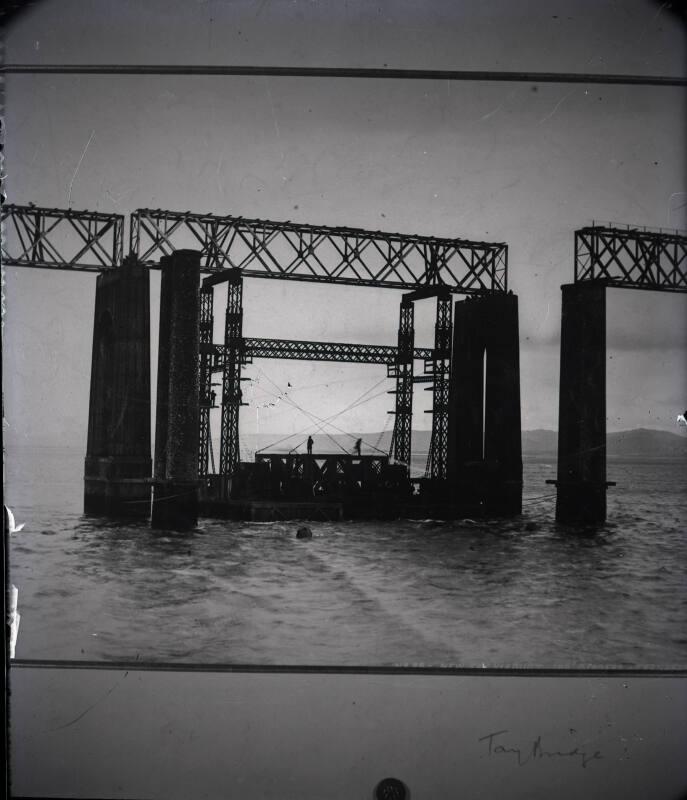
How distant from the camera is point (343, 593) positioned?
165 inches

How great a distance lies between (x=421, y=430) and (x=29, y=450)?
2.28 metres

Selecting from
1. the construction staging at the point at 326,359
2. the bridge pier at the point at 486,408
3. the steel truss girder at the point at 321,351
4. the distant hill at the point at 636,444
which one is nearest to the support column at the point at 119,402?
the construction staging at the point at 326,359

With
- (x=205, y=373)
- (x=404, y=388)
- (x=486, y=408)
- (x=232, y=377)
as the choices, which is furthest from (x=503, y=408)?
(x=205, y=373)

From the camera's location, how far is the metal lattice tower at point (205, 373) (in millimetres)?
4754

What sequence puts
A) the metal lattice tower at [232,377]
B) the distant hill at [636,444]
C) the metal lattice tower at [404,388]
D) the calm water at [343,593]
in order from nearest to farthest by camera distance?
the calm water at [343,593], the distant hill at [636,444], the metal lattice tower at [404,388], the metal lattice tower at [232,377]

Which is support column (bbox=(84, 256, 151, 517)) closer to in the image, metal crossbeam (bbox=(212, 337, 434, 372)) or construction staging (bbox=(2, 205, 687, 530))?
construction staging (bbox=(2, 205, 687, 530))

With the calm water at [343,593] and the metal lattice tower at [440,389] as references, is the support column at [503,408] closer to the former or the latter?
the metal lattice tower at [440,389]

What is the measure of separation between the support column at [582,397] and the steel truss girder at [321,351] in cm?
91

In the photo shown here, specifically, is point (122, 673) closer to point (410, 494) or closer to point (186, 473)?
point (186, 473)

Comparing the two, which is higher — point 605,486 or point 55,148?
point 55,148

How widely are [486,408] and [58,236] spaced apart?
2855mm

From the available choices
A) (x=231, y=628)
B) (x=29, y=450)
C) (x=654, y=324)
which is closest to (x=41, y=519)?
(x=29, y=450)

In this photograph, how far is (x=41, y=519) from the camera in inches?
164

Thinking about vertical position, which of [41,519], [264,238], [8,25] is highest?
[8,25]
